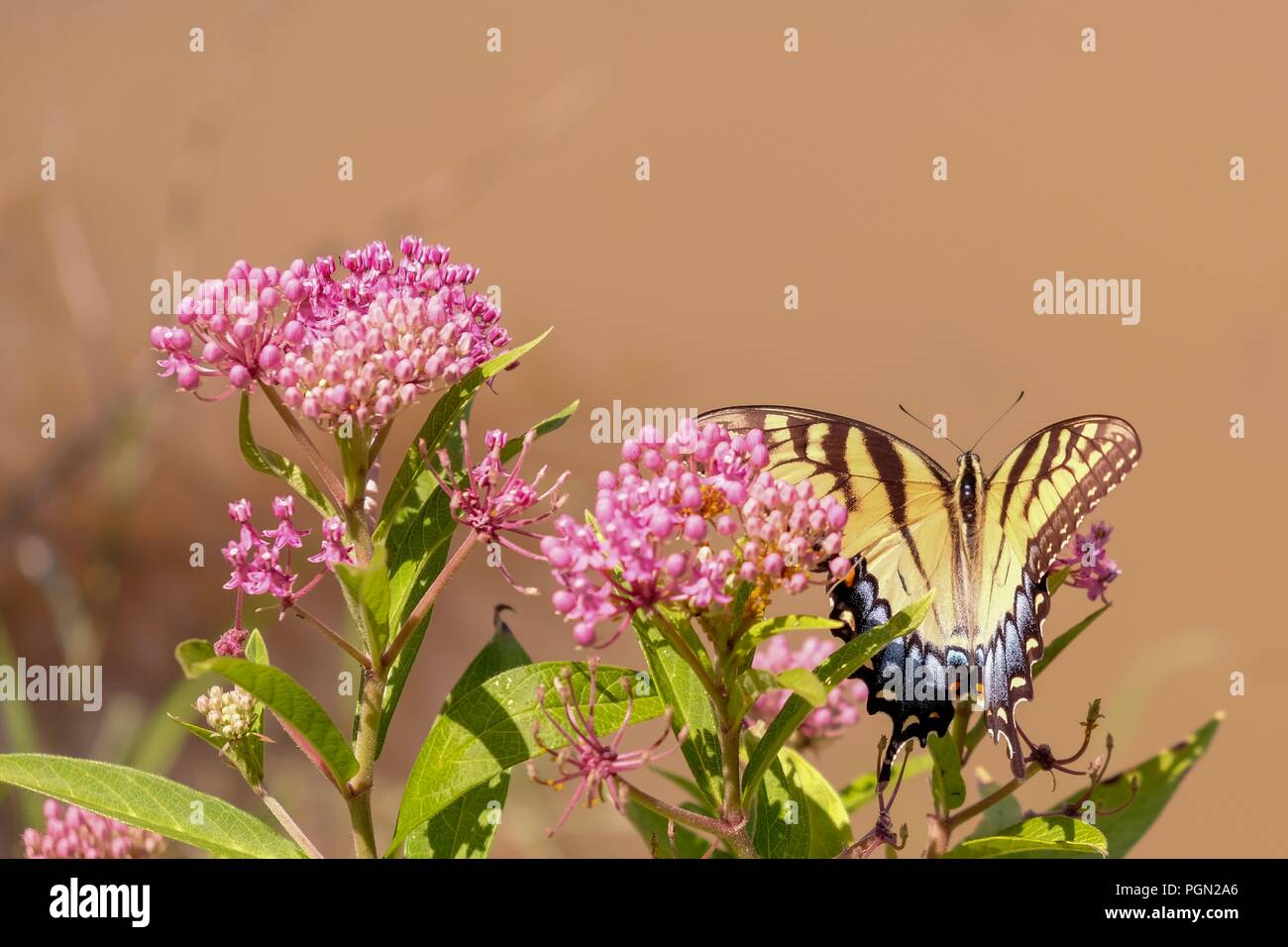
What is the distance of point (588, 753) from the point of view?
1.50 meters

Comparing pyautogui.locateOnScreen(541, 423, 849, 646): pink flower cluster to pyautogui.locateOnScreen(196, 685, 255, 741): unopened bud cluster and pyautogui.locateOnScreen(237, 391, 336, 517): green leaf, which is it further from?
pyautogui.locateOnScreen(196, 685, 255, 741): unopened bud cluster

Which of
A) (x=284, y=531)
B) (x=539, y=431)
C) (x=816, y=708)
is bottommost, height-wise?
(x=816, y=708)

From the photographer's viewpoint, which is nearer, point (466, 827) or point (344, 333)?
point (344, 333)

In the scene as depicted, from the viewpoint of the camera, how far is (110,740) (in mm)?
4348

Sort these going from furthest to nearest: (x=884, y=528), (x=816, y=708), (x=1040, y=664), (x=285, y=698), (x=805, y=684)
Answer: (x=884, y=528) → (x=816, y=708) → (x=1040, y=664) → (x=285, y=698) → (x=805, y=684)

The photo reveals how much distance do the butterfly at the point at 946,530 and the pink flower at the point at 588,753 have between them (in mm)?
590

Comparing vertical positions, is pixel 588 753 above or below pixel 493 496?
below

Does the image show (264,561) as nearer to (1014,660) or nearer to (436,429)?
(436,429)

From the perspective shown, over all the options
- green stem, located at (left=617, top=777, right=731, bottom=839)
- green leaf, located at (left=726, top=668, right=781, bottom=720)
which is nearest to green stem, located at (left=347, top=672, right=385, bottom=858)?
green stem, located at (left=617, top=777, right=731, bottom=839)

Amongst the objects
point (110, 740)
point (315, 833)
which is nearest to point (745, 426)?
point (110, 740)

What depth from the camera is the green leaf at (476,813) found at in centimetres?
173

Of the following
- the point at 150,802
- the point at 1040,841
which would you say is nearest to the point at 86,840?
the point at 150,802

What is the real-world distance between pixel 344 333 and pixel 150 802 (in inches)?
27.9

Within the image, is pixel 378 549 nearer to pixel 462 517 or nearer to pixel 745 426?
pixel 462 517
